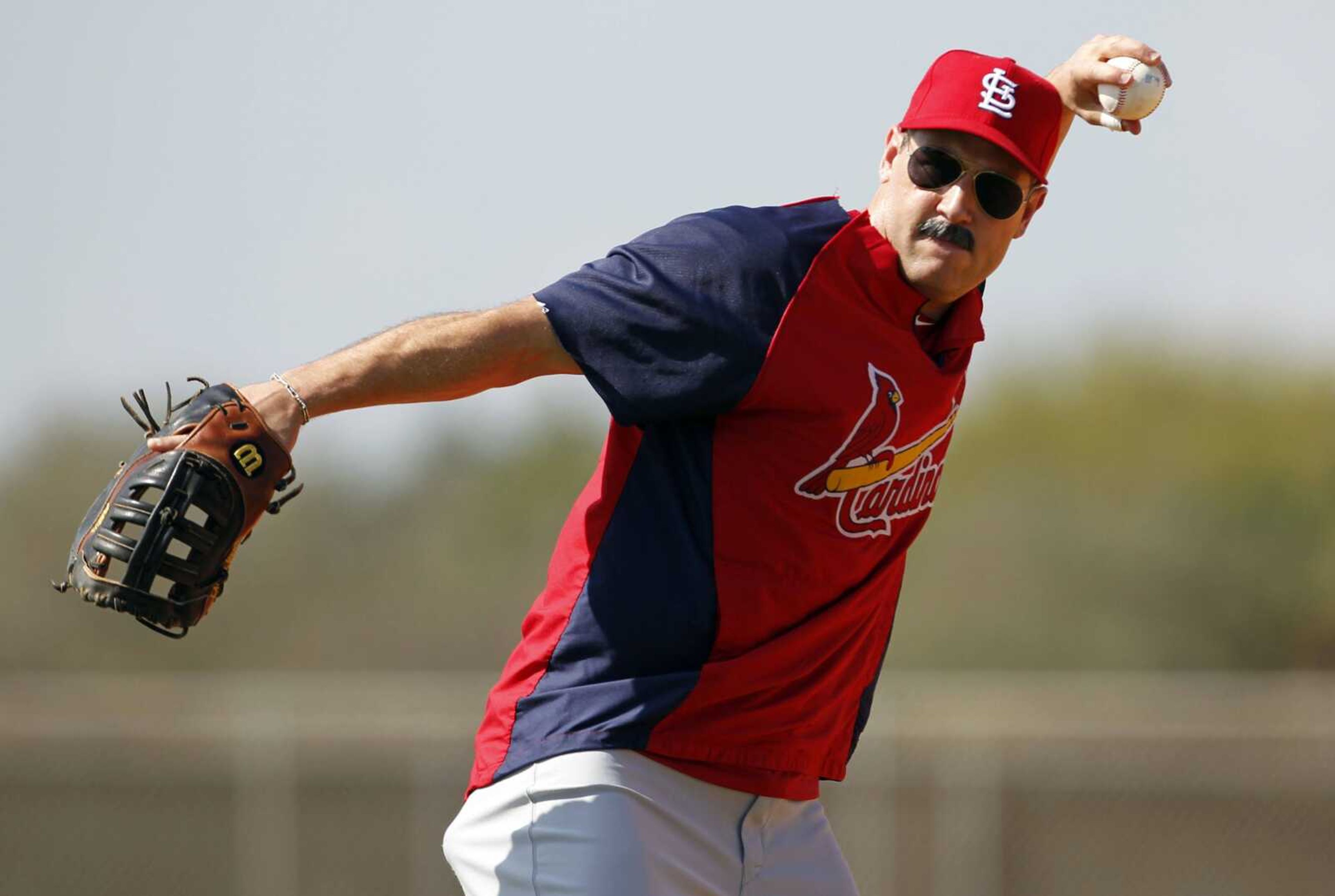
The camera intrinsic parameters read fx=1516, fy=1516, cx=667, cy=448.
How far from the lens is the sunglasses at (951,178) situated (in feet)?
10.4

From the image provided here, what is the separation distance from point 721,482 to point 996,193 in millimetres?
872

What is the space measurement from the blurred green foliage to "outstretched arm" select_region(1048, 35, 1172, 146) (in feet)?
38.7

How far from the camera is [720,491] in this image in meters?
2.97

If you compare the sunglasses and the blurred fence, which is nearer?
the sunglasses

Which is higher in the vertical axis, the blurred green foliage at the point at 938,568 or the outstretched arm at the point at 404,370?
the outstretched arm at the point at 404,370

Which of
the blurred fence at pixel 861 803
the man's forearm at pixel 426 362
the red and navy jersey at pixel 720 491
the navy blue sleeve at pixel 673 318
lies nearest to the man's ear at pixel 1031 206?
the red and navy jersey at pixel 720 491

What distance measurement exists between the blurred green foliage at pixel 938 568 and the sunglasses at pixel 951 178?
1193 centimetres

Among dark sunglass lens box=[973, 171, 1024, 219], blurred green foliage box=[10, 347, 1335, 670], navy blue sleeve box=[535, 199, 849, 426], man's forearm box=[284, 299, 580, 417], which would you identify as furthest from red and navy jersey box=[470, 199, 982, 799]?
blurred green foliage box=[10, 347, 1335, 670]

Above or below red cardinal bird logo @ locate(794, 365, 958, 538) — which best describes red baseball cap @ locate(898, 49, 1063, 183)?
above

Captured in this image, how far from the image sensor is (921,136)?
126 inches

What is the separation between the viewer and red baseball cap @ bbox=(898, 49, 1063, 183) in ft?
10.3

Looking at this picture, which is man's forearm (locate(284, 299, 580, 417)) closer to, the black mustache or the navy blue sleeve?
the navy blue sleeve

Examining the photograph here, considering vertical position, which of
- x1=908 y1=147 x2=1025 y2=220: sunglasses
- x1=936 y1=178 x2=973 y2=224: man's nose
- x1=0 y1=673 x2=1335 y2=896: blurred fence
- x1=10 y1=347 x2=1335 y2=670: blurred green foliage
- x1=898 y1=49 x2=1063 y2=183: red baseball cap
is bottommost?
x1=10 y1=347 x2=1335 y2=670: blurred green foliage

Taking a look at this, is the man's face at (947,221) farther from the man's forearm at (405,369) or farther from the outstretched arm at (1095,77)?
the man's forearm at (405,369)
